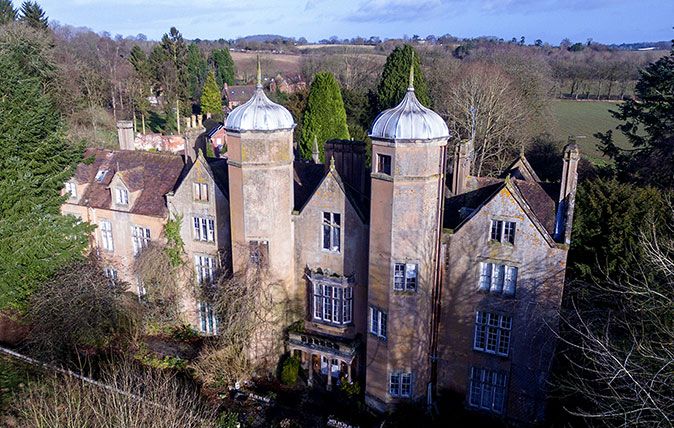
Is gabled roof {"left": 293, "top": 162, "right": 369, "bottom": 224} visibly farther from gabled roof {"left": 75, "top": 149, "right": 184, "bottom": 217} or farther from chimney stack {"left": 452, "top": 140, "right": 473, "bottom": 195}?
gabled roof {"left": 75, "top": 149, "right": 184, "bottom": 217}

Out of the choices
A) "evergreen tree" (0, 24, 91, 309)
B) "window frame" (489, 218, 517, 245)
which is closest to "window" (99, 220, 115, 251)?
"evergreen tree" (0, 24, 91, 309)

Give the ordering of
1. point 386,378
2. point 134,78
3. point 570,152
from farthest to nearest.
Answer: point 134,78
point 386,378
point 570,152

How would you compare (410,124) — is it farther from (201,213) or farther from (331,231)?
(201,213)

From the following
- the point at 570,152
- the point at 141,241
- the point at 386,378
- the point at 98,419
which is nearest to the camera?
the point at 98,419

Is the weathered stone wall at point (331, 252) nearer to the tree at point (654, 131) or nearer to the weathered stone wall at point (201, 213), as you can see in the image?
the weathered stone wall at point (201, 213)

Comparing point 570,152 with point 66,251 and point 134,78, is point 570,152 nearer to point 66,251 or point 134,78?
point 66,251

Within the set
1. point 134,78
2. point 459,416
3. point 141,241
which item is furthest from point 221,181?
point 134,78

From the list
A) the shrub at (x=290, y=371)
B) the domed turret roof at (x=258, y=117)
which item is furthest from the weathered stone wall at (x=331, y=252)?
the domed turret roof at (x=258, y=117)
